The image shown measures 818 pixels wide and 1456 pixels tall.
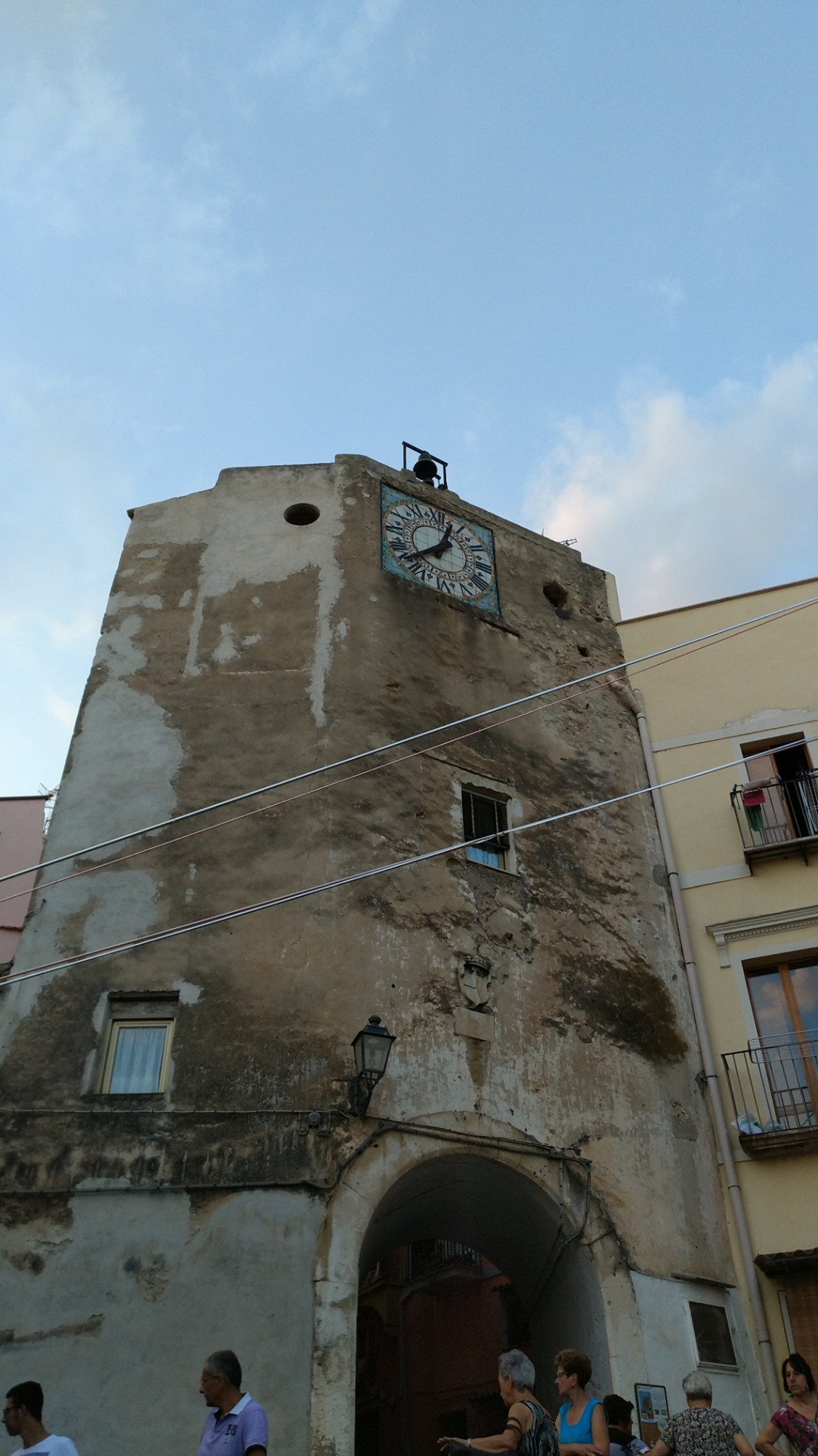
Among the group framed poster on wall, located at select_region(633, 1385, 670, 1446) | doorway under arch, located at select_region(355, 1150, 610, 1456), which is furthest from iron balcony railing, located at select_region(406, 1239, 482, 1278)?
framed poster on wall, located at select_region(633, 1385, 670, 1446)

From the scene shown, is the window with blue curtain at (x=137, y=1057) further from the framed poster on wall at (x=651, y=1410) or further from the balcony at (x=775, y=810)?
the balcony at (x=775, y=810)

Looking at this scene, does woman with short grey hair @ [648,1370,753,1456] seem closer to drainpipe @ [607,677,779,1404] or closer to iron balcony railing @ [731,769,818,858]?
drainpipe @ [607,677,779,1404]

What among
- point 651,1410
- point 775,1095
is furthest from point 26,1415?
point 775,1095

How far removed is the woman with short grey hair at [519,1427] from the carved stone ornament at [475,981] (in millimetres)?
5720

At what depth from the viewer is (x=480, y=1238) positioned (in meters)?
13.4

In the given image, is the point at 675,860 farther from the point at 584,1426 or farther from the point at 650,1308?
the point at 584,1426

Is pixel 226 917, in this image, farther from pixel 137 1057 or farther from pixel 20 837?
pixel 20 837

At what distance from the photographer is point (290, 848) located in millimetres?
12234

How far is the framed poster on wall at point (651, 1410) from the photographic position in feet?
34.5

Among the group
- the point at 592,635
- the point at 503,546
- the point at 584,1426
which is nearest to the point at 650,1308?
the point at 584,1426

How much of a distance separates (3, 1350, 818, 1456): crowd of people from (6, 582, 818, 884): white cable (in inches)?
178

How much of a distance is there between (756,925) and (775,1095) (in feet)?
6.29

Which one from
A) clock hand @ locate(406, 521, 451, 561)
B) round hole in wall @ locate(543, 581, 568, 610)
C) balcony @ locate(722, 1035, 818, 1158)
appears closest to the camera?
balcony @ locate(722, 1035, 818, 1158)

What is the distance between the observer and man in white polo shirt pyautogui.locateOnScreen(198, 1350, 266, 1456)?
18.8 feet
